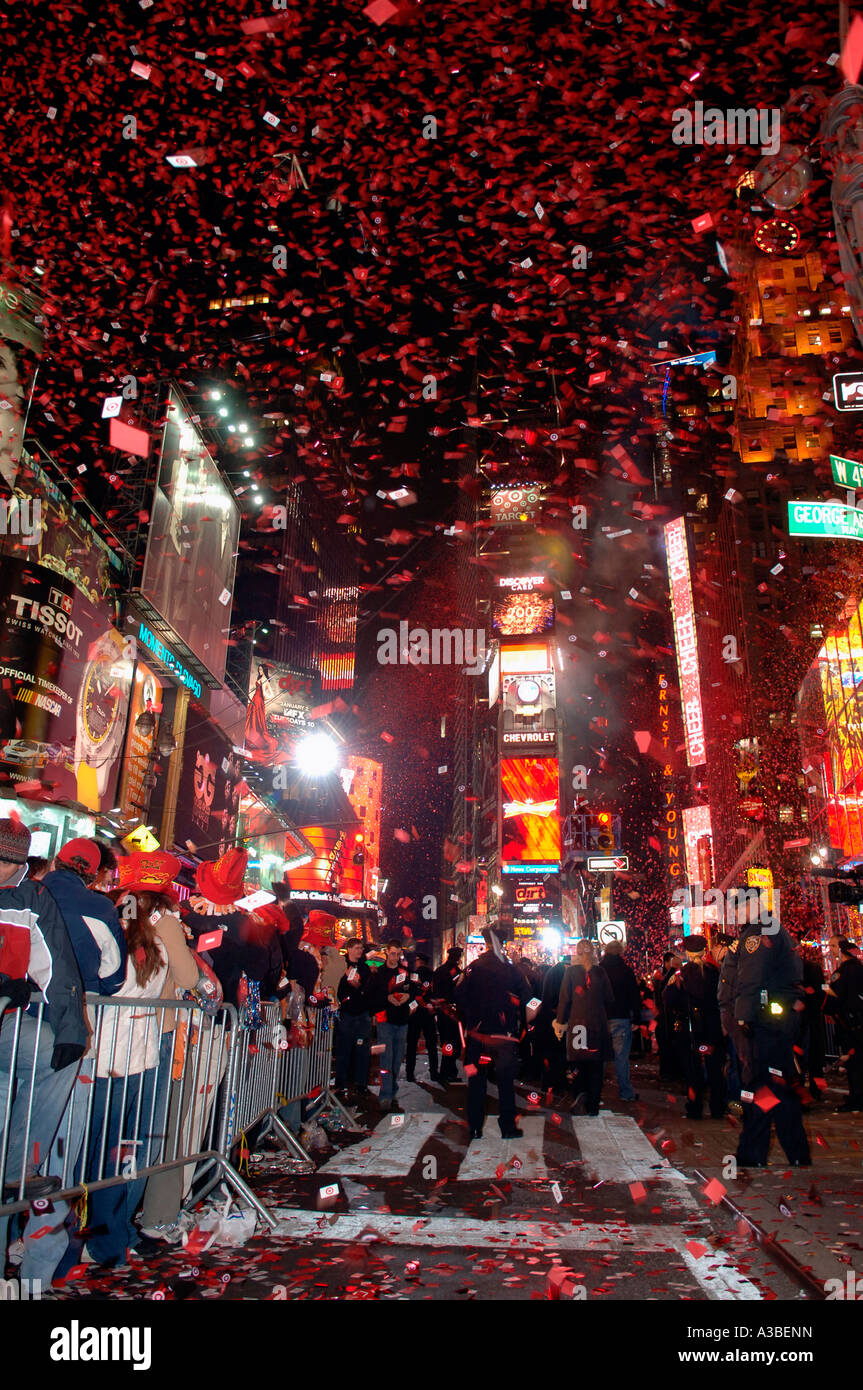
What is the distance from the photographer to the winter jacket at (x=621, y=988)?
11961 mm

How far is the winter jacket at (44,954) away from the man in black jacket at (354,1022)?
25.0 ft

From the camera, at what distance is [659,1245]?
16.6 ft

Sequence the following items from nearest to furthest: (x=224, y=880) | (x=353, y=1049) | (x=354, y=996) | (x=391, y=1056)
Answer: (x=224, y=880)
(x=391, y=1056)
(x=354, y=996)
(x=353, y=1049)

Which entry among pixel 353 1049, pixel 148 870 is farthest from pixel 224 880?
pixel 353 1049

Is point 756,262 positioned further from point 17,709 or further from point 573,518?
point 17,709

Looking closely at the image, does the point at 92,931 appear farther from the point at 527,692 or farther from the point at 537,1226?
the point at 527,692

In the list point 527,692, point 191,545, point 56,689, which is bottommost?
point 56,689

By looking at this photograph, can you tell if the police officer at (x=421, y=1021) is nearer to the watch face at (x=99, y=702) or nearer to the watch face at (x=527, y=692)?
the watch face at (x=99, y=702)

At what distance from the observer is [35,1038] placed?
4293 millimetres

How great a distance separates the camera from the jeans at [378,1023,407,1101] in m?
11.0

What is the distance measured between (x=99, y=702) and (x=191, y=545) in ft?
30.5

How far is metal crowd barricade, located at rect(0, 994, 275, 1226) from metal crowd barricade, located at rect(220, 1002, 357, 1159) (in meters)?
0.18

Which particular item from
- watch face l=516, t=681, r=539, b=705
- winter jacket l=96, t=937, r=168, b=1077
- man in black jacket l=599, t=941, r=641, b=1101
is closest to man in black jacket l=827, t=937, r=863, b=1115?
man in black jacket l=599, t=941, r=641, b=1101
